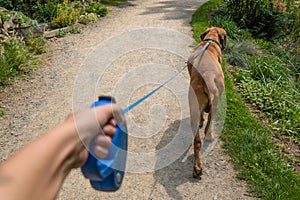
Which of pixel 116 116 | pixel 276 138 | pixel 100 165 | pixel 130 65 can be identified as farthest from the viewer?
pixel 130 65

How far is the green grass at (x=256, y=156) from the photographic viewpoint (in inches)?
162

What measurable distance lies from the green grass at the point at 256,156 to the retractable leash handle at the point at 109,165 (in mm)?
2900

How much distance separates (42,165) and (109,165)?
0.45 m

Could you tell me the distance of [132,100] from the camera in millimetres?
6328

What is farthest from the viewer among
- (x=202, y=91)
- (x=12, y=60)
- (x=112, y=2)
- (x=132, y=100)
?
(x=112, y=2)

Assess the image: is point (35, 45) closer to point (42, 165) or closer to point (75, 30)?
point (75, 30)

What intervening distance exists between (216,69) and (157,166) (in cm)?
151

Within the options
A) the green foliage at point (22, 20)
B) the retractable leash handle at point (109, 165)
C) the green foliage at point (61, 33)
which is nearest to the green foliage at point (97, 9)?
the green foliage at point (61, 33)

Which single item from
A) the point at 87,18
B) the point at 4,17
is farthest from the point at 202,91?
the point at 87,18

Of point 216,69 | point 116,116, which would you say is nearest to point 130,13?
point 216,69

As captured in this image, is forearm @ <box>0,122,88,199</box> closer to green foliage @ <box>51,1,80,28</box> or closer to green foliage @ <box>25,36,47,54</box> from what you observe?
green foliage @ <box>25,36,47,54</box>

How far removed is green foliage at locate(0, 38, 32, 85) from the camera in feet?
23.1

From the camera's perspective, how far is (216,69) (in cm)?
429

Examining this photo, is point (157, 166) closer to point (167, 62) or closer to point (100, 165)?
point (100, 165)
